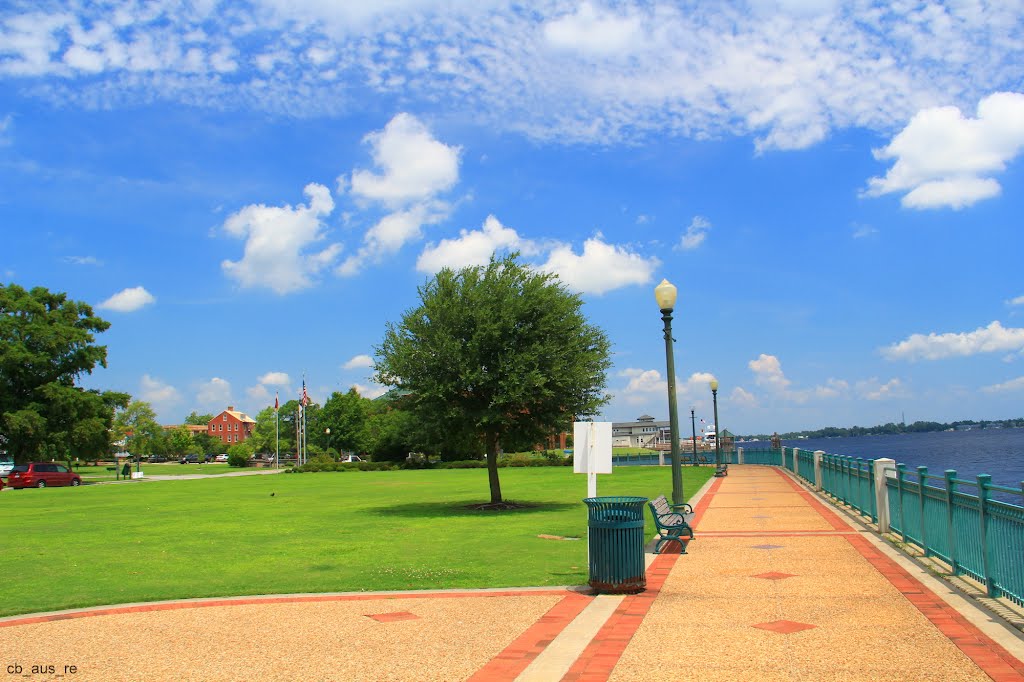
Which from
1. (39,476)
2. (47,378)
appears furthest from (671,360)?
(47,378)

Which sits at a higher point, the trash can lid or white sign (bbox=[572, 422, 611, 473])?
white sign (bbox=[572, 422, 611, 473])

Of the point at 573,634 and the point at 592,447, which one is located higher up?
the point at 592,447

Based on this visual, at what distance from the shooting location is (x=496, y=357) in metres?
23.4

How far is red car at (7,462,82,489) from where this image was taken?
45.1 metres

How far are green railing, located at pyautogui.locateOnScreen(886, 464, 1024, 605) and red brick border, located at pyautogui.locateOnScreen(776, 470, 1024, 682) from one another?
0.57 meters

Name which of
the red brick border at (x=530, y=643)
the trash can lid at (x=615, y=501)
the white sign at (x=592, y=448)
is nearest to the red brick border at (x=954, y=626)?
the trash can lid at (x=615, y=501)

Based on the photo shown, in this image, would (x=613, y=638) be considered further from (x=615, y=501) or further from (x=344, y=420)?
(x=344, y=420)

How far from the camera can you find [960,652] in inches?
264

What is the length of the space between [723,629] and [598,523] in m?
2.37

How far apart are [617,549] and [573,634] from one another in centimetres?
212

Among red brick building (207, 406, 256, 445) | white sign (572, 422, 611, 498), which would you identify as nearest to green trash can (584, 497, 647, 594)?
white sign (572, 422, 611, 498)

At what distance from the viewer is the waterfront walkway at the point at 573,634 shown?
650 centimetres

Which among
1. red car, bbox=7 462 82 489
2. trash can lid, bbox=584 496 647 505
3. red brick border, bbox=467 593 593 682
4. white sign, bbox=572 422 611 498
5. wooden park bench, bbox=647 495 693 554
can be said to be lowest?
red car, bbox=7 462 82 489

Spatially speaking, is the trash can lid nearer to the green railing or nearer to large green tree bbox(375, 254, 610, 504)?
the green railing
